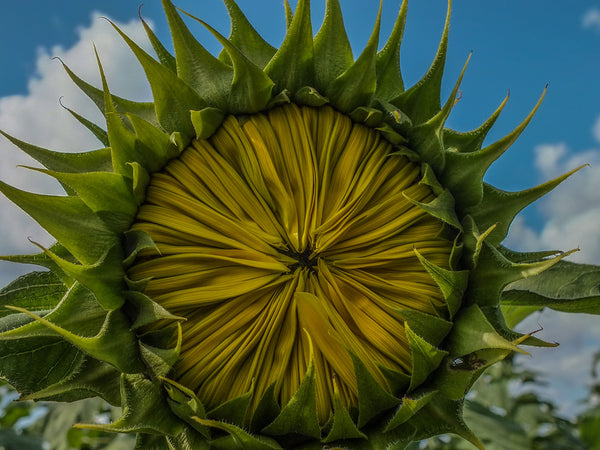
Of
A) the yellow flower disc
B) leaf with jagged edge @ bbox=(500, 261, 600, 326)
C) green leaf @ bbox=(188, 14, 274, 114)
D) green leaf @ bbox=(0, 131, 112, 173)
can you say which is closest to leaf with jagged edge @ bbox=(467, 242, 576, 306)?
the yellow flower disc

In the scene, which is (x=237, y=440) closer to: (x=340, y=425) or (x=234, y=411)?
(x=234, y=411)

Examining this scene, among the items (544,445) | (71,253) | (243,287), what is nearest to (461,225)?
(243,287)

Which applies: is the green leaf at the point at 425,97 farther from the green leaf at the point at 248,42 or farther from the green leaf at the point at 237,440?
the green leaf at the point at 237,440

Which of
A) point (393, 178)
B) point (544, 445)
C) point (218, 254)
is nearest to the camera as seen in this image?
point (218, 254)

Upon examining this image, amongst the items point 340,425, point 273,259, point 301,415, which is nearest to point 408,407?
point 340,425

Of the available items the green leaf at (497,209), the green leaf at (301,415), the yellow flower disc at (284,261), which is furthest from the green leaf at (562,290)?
the green leaf at (301,415)

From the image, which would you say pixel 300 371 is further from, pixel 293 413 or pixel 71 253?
pixel 71 253
